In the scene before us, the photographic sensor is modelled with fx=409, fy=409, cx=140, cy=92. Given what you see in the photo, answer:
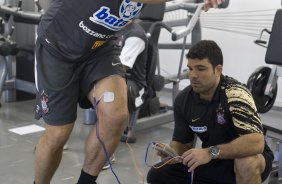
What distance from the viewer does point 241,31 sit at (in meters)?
5.18

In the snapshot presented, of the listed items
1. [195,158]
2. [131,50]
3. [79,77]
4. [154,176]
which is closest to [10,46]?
[131,50]

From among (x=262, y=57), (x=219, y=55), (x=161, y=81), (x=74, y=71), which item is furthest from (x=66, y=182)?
(x=262, y=57)

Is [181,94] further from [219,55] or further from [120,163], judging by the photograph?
[120,163]

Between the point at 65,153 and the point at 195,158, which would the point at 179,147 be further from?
the point at 65,153

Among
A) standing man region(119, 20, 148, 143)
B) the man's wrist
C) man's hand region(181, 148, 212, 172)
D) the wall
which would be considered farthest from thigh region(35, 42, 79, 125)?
the wall

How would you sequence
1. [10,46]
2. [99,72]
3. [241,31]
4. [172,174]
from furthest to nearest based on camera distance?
[241,31] < [10,46] < [172,174] < [99,72]

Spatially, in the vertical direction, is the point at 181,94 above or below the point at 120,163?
above

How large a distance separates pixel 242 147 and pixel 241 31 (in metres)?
3.45

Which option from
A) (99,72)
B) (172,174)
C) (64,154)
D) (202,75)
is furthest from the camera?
(64,154)

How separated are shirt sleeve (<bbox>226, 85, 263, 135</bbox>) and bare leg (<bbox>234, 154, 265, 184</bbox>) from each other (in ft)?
0.45

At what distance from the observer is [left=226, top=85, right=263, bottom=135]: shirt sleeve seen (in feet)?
6.62

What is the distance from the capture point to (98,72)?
78.1 inches

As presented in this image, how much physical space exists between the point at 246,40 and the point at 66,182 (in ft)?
11.0

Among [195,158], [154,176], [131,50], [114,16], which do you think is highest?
[114,16]
